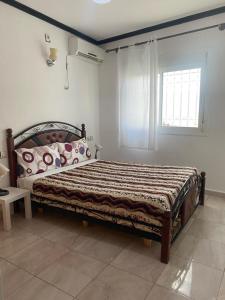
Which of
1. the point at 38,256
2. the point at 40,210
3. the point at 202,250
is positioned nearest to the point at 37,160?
the point at 40,210

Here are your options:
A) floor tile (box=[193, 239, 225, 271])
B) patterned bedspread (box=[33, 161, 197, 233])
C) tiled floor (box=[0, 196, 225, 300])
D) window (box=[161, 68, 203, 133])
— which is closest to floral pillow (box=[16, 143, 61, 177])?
patterned bedspread (box=[33, 161, 197, 233])

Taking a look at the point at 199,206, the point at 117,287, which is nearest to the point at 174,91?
the point at 199,206

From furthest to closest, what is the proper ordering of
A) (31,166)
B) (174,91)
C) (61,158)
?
(174,91) → (61,158) → (31,166)

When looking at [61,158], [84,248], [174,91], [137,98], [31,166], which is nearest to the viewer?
[84,248]

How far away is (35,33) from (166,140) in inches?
104

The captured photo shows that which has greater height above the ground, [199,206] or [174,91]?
[174,91]

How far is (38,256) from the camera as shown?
6.66 ft

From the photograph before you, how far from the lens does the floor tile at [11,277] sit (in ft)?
5.39

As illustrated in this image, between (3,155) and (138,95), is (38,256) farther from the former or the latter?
(138,95)

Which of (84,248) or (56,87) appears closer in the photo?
(84,248)

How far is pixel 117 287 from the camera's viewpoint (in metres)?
1.65

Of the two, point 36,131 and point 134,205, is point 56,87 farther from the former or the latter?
point 134,205

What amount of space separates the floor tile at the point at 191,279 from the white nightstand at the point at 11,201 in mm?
1726

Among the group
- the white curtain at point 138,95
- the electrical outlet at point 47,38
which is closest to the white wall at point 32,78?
the electrical outlet at point 47,38
